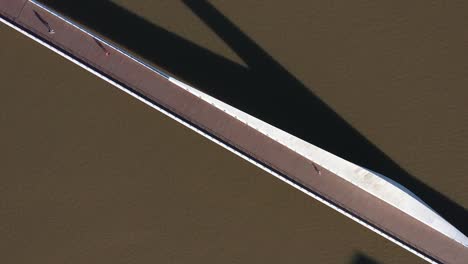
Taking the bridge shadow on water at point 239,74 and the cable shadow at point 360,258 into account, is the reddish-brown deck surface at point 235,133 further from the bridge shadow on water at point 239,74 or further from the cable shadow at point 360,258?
the cable shadow at point 360,258

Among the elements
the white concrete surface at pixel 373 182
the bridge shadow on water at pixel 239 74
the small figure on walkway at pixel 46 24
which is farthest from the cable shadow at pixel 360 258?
the small figure on walkway at pixel 46 24

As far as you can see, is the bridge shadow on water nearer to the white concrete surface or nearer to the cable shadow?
the white concrete surface

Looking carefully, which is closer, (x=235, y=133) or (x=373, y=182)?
(x=373, y=182)

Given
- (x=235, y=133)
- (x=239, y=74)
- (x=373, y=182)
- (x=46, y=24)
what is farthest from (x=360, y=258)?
(x=46, y=24)

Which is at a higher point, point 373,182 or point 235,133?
point 235,133

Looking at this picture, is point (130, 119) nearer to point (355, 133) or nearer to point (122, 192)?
point (122, 192)

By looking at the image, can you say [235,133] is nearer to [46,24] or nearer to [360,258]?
[360,258]
